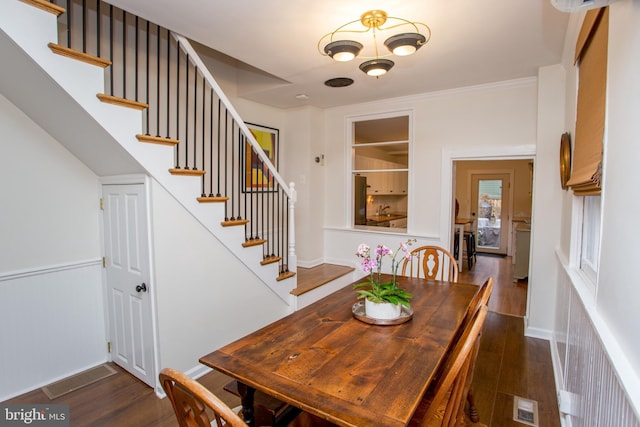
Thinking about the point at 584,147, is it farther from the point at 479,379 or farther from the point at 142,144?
the point at 142,144

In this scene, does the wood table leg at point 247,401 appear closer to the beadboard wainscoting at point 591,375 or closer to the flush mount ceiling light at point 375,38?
the beadboard wainscoting at point 591,375

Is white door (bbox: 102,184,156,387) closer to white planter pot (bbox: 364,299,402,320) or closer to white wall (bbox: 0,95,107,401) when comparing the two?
white wall (bbox: 0,95,107,401)

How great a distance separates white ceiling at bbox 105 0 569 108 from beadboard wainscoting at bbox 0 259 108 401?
2149mm

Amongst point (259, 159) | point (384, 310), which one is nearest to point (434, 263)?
Answer: point (384, 310)

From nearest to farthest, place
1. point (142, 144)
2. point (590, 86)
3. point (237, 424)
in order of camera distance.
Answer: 1. point (237, 424)
2. point (590, 86)
3. point (142, 144)

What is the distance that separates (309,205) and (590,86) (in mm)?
3460

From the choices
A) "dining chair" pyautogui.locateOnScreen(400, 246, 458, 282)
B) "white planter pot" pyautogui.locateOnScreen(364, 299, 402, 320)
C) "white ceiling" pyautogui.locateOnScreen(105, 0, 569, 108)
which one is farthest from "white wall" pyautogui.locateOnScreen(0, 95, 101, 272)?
"dining chair" pyautogui.locateOnScreen(400, 246, 458, 282)

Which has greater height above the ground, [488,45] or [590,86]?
[488,45]

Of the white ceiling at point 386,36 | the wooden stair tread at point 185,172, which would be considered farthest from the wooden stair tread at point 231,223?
the white ceiling at point 386,36

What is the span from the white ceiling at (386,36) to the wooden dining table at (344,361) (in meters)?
2.05

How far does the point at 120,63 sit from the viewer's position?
3.09 metres

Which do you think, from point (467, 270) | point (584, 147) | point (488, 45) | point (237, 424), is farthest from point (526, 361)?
point (467, 270)

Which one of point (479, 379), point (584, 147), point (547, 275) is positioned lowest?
point (479, 379)

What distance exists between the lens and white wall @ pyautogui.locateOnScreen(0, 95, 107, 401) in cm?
242
